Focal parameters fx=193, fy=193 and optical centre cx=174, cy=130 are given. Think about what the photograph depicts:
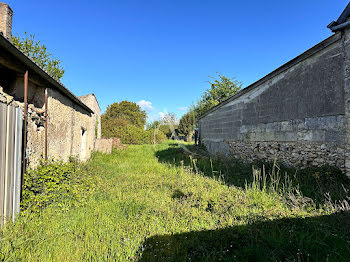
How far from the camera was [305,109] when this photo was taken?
527 cm

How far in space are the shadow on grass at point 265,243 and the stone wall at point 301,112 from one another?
7.72 ft

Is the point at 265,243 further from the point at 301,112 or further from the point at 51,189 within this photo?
the point at 301,112

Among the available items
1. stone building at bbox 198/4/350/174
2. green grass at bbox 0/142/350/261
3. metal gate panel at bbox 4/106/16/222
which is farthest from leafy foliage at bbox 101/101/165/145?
metal gate panel at bbox 4/106/16/222

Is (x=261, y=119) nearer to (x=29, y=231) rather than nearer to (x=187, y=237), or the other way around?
(x=187, y=237)

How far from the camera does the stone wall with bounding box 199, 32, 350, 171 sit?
4508 mm

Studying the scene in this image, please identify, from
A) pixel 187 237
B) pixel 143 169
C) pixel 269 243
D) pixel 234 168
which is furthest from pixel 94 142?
pixel 269 243

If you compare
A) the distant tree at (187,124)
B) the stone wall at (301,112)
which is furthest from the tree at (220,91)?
the stone wall at (301,112)

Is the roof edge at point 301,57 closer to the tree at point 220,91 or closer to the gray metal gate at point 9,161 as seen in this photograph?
the gray metal gate at point 9,161

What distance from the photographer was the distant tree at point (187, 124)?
30.2 meters

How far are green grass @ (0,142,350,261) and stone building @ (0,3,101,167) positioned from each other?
1.59 meters

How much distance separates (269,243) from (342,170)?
10.6ft

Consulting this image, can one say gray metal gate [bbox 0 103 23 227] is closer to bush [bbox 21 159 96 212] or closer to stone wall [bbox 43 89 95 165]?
bush [bbox 21 159 96 212]

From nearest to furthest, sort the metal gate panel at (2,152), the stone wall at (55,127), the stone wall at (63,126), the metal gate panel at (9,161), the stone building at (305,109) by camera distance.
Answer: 1. the metal gate panel at (2,152)
2. the metal gate panel at (9,161)
3. the stone wall at (55,127)
4. the stone building at (305,109)
5. the stone wall at (63,126)

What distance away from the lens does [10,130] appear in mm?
2791
